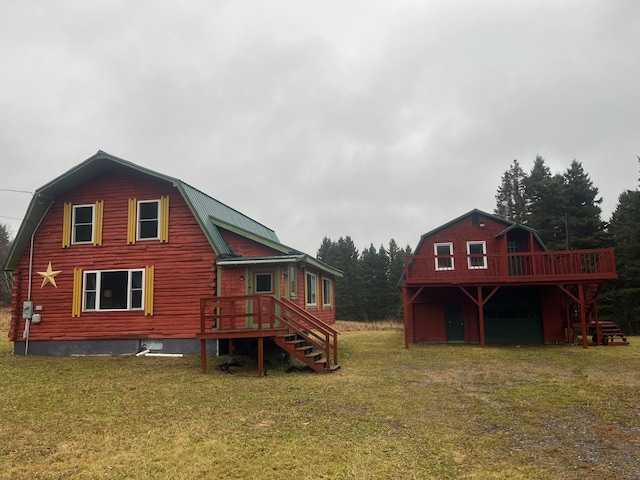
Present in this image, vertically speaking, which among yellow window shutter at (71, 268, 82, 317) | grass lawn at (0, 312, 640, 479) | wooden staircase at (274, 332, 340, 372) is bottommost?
grass lawn at (0, 312, 640, 479)

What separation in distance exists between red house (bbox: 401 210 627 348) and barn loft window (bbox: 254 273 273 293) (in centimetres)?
679

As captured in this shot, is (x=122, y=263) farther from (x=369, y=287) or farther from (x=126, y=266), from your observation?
(x=369, y=287)

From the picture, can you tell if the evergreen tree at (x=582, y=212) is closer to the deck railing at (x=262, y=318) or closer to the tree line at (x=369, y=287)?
the tree line at (x=369, y=287)

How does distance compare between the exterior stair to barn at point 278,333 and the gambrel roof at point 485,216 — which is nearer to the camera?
the exterior stair to barn at point 278,333

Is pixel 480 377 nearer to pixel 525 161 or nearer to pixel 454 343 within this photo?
pixel 454 343

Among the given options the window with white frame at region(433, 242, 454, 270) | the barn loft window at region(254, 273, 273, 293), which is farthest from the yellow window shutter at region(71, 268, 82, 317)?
the window with white frame at region(433, 242, 454, 270)

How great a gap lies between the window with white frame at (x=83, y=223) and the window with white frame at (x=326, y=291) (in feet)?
32.8

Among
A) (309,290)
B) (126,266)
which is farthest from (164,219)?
(309,290)

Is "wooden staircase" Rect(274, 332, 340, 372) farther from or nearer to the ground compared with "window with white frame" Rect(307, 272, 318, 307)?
nearer to the ground

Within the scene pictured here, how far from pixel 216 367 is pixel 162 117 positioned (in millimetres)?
17810

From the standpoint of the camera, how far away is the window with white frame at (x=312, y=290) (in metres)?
18.8

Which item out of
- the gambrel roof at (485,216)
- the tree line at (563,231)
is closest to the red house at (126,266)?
the gambrel roof at (485,216)

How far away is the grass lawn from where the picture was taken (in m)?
5.21

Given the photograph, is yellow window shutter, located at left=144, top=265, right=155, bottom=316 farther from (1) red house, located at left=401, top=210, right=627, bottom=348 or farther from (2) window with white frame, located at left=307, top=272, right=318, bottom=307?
(1) red house, located at left=401, top=210, right=627, bottom=348
